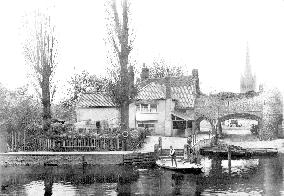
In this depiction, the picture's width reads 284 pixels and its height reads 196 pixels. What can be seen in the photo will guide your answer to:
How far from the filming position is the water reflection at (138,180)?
83.6 ft

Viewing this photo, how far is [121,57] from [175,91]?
21.2 meters

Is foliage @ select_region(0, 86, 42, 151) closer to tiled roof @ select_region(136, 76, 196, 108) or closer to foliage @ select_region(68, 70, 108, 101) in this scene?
tiled roof @ select_region(136, 76, 196, 108)

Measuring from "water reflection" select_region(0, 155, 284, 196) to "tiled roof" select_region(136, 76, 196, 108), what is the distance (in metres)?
20.8

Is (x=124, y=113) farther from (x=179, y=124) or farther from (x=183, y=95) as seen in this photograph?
(x=183, y=95)

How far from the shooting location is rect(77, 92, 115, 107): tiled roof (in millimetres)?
58781

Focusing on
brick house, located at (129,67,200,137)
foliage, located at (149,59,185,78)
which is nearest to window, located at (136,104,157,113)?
brick house, located at (129,67,200,137)

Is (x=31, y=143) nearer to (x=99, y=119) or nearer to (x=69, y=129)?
(x=69, y=129)

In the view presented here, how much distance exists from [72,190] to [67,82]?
2369 inches

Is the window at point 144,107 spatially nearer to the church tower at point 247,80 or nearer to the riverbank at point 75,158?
the riverbank at point 75,158

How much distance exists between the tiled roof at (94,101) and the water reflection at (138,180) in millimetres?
23141

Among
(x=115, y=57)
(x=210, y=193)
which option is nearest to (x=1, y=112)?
(x=115, y=57)

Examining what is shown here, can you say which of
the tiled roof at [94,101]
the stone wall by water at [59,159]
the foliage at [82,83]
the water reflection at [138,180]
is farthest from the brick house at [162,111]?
the foliage at [82,83]

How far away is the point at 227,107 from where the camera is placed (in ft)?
196

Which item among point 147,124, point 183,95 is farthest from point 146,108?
point 183,95
